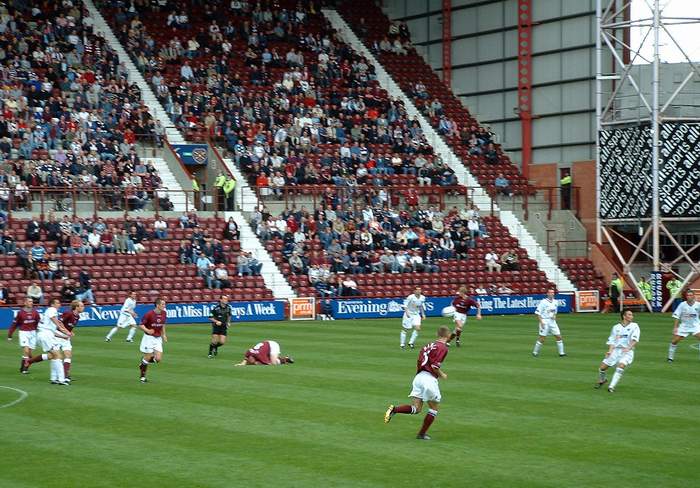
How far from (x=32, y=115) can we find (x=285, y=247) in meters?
12.6

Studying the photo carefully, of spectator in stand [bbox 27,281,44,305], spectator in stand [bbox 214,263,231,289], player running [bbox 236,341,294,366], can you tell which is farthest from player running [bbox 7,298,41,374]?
spectator in stand [bbox 214,263,231,289]

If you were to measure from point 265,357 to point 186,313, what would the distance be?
15981mm

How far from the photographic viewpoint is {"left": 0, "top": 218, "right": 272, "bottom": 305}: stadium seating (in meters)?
44.6

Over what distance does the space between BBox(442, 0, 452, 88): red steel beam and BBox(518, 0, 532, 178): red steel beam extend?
18.5 ft

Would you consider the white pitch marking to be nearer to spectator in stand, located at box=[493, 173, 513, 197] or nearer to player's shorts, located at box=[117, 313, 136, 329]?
player's shorts, located at box=[117, 313, 136, 329]

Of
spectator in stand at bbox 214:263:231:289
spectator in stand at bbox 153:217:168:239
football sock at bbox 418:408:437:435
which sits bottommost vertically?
football sock at bbox 418:408:437:435

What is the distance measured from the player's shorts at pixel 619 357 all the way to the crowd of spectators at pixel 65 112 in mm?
29787

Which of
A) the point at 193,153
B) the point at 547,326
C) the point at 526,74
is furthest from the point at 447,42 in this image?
the point at 547,326

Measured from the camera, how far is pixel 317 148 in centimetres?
5791

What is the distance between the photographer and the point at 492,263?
53906mm

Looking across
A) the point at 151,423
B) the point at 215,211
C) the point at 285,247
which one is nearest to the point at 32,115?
the point at 215,211

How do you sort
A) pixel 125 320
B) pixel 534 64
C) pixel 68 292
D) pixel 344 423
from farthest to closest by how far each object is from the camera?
pixel 534 64
pixel 68 292
pixel 125 320
pixel 344 423

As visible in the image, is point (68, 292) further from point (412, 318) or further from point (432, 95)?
point (432, 95)

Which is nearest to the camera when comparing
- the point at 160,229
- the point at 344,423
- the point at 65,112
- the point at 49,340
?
the point at 344,423
